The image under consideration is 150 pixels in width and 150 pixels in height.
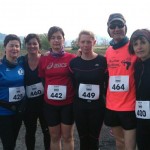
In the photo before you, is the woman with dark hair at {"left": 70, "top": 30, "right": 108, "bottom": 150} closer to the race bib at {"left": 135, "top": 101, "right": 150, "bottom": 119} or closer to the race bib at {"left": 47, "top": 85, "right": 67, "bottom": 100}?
the race bib at {"left": 47, "top": 85, "right": 67, "bottom": 100}

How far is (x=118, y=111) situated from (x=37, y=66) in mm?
1660

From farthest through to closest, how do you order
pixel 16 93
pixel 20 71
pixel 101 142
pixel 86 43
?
1. pixel 101 142
2. pixel 20 71
3. pixel 16 93
4. pixel 86 43

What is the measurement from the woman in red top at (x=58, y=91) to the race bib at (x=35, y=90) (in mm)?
262

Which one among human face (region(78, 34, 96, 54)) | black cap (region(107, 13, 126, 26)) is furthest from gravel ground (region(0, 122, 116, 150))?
black cap (region(107, 13, 126, 26))

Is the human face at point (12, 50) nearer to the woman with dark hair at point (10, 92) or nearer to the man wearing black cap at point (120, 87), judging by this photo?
the woman with dark hair at point (10, 92)

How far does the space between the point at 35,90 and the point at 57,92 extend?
52 cm

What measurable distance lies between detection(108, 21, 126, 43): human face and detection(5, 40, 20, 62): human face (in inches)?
61.4

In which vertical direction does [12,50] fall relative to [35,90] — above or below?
above

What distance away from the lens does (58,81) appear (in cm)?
445

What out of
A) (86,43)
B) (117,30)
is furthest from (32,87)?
(117,30)

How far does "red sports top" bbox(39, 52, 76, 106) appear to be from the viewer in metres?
4.44

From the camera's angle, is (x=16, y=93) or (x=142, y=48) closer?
(x=142, y=48)

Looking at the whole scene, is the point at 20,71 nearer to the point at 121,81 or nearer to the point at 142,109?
the point at 121,81

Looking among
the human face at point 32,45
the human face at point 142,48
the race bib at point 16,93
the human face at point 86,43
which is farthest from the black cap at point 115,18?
the race bib at point 16,93
